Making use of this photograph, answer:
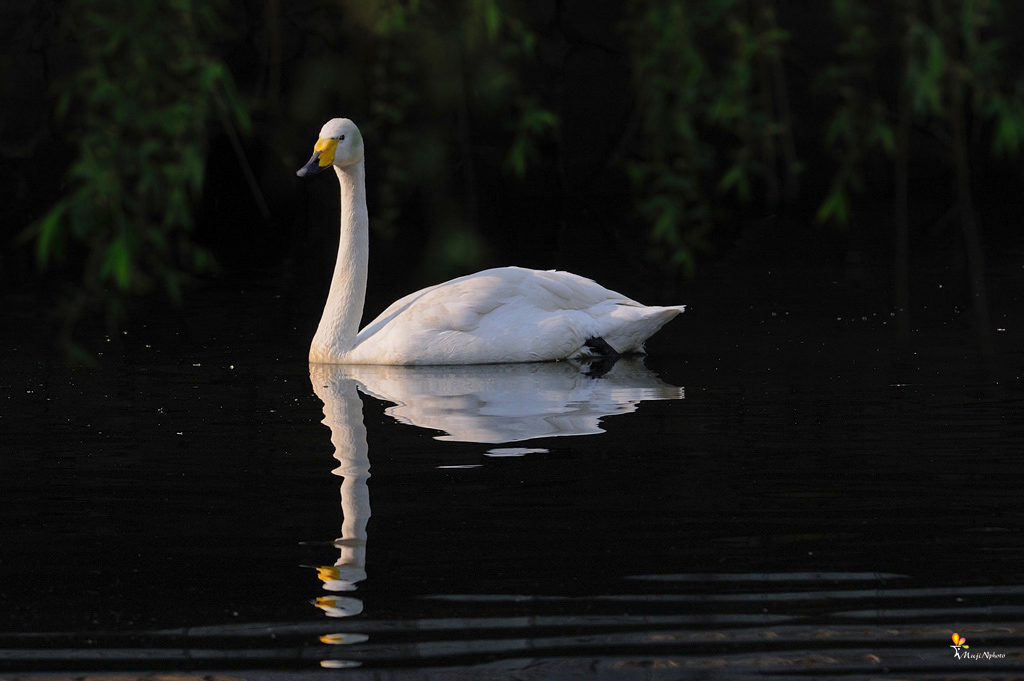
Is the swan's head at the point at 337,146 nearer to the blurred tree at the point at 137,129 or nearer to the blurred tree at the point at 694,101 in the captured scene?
the blurred tree at the point at 137,129

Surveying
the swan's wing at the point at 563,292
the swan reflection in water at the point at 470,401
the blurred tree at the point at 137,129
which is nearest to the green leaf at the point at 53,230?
the blurred tree at the point at 137,129

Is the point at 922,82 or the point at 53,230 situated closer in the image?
the point at 922,82

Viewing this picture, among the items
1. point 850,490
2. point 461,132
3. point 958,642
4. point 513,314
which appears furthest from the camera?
point 513,314

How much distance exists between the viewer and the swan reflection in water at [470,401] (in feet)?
19.9

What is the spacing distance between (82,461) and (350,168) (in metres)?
3.65

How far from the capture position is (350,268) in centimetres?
973

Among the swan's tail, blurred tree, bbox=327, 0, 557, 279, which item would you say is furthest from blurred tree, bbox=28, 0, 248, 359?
the swan's tail

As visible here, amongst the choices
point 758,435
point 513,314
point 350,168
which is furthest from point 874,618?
point 350,168

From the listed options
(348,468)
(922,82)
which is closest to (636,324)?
(348,468)

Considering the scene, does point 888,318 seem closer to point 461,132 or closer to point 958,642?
point 958,642

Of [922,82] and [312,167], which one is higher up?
[312,167]

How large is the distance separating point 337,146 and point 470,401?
234cm

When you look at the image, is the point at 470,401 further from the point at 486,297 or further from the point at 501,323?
the point at 486,297

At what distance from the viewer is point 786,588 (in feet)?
14.2
